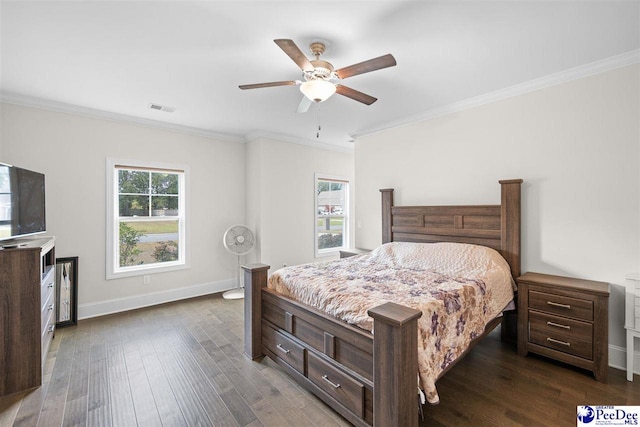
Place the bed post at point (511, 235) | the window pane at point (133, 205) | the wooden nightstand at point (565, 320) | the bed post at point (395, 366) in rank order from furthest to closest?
the window pane at point (133, 205) → the bed post at point (511, 235) → the wooden nightstand at point (565, 320) → the bed post at point (395, 366)

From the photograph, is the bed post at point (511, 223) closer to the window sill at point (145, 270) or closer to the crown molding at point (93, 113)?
the crown molding at point (93, 113)

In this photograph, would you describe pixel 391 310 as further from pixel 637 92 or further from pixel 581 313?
pixel 637 92

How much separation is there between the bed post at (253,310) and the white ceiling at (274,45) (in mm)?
1836

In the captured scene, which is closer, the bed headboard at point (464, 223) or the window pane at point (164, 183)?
the bed headboard at point (464, 223)

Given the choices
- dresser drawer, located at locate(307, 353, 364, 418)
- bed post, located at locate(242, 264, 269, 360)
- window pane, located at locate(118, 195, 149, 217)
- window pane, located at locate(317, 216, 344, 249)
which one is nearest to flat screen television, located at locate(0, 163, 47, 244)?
window pane, located at locate(118, 195, 149, 217)

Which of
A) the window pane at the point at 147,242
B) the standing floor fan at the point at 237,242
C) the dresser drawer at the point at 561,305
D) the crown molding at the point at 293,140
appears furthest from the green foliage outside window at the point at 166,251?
the dresser drawer at the point at 561,305

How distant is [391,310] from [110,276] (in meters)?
3.78

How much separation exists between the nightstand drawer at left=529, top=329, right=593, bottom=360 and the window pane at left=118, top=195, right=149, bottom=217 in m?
4.78

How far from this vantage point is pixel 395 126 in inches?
160

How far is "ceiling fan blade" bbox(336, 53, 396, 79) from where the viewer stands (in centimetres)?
177

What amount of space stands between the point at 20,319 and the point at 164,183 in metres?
2.43

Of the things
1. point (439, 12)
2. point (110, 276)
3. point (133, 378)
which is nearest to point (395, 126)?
point (439, 12)

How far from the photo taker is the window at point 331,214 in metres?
5.51

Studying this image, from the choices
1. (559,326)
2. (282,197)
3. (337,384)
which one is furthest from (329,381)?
(282,197)
